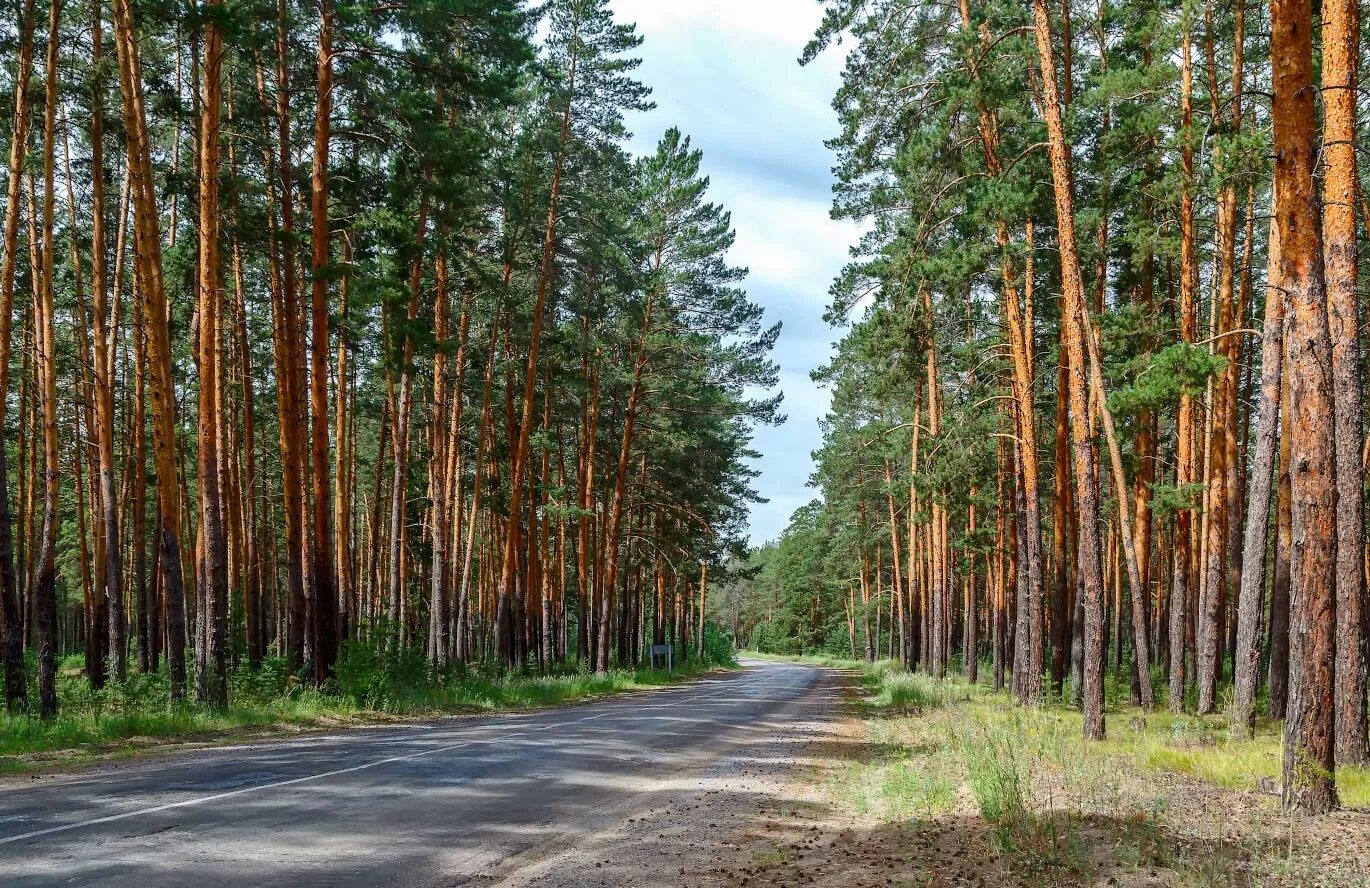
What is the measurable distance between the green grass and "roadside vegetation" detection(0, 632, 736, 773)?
0.06 feet

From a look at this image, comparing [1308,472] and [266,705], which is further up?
[1308,472]

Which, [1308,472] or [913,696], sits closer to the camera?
[1308,472]

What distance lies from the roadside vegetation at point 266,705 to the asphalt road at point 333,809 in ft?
6.04

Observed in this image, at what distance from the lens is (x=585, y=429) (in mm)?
37625

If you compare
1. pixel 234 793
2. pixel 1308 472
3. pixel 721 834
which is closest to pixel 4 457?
pixel 234 793

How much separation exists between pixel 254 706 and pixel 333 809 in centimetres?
989

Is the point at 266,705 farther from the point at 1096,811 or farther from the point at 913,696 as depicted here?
the point at 913,696

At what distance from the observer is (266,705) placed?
56.5 ft

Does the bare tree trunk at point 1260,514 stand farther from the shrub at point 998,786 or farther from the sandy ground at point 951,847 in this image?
Answer: the shrub at point 998,786

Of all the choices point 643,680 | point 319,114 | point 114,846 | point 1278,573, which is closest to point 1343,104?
point 1278,573

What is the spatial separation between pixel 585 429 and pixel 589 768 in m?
26.2

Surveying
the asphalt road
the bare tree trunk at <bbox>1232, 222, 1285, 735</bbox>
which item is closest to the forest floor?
the asphalt road

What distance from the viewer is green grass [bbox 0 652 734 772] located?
12.7 m

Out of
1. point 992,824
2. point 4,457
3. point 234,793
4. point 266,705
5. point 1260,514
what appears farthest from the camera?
point 266,705
